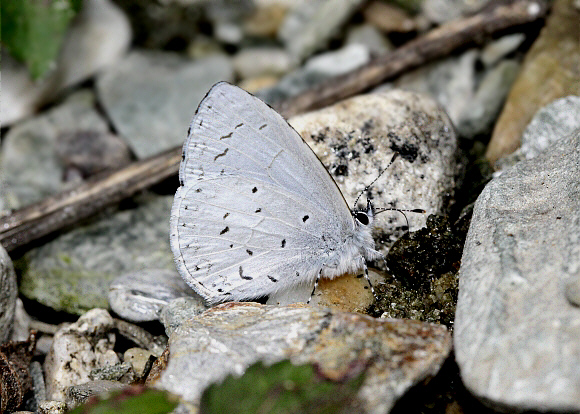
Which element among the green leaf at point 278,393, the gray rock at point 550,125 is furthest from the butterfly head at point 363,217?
the gray rock at point 550,125

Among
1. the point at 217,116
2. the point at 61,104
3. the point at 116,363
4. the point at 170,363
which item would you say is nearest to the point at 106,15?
the point at 61,104

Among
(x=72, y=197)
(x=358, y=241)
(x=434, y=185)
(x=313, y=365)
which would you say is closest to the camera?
(x=313, y=365)

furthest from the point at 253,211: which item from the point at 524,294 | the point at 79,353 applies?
the point at 524,294

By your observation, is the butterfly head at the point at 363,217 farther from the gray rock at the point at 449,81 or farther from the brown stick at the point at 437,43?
the gray rock at the point at 449,81

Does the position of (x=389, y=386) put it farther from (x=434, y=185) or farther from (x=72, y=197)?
(x=72, y=197)

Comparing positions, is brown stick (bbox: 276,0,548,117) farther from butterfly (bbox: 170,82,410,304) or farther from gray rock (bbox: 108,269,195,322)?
gray rock (bbox: 108,269,195,322)

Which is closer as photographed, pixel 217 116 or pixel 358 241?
pixel 217 116

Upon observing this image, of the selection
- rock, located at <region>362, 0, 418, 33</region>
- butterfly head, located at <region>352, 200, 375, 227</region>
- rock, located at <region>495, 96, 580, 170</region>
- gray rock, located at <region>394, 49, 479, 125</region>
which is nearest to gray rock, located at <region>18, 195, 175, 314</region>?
butterfly head, located at <region>352, 200, 375, 227</region>
